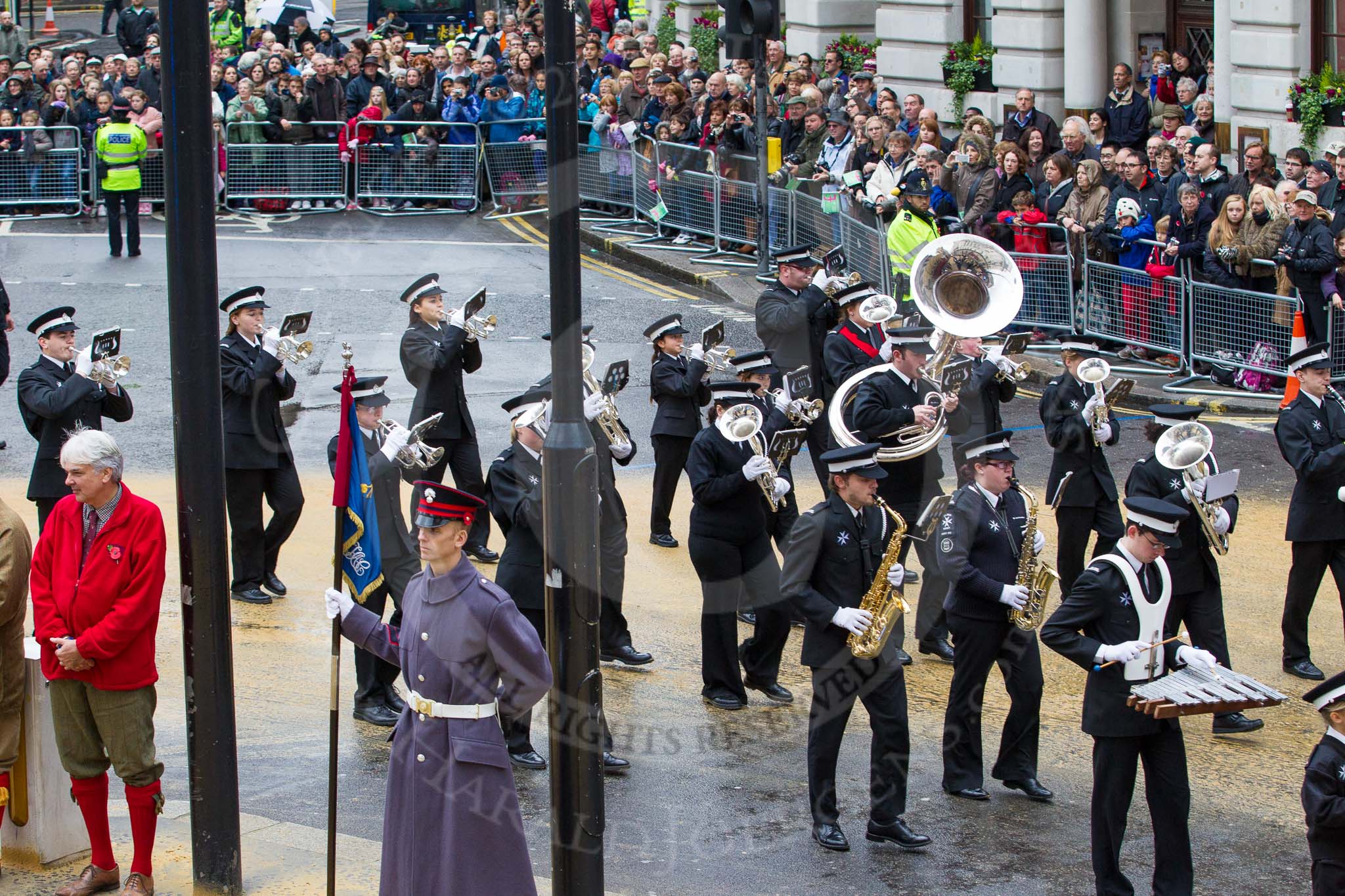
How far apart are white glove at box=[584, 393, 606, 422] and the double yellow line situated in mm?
9738

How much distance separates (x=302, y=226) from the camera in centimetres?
2405

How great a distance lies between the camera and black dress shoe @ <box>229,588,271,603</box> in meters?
11.4

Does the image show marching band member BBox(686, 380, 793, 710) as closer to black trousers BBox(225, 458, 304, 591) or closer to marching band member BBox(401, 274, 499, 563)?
marching band member BBox(401, 274, 499, 563)

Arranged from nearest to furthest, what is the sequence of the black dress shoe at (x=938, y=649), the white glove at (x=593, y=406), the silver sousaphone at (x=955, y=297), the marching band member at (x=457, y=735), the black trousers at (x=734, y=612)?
the marching band member at (x=457, y=735) < the black trousers at (x=734, y=612) < the white glove at (x=593, y=406) < the black dress shoe at (x=938, y=649) < the silver sousaphone at (x=955, y=297)

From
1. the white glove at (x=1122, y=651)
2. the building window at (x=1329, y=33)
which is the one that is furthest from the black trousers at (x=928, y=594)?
the building window at (x=1329, y=33)

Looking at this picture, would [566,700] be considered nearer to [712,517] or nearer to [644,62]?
[712,517]

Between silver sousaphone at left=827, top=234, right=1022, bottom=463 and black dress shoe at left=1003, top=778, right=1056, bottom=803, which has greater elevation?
silver sousaphone at left=827, top=234, right=1022, bottom=463

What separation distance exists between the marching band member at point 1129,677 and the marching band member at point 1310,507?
9.10ft

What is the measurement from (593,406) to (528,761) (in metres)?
2.19

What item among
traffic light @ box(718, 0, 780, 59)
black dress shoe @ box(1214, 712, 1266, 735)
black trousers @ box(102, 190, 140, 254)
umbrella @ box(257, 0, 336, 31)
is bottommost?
black dress shoe @ box(1214, 712, 1266, 735)

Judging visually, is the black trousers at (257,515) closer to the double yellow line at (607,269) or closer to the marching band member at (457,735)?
the marching band member at (457,735)

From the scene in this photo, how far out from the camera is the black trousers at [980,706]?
902cm

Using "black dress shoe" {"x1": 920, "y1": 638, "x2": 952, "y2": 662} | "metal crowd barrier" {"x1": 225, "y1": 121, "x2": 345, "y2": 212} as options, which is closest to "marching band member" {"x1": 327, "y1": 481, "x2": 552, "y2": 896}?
"black dress shoe" {"x1": 920, "y1": 638, "x2": 952, "y2": 662}

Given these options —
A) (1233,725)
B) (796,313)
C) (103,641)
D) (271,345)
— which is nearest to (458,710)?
(103,641)
